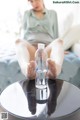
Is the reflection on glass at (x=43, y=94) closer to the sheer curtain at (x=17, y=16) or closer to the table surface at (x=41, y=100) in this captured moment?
the table surface at (x=41, y=100)

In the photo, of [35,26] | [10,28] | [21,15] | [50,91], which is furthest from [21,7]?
[50,91]

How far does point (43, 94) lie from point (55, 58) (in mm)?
407

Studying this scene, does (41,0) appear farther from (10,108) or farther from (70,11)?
(10,108)

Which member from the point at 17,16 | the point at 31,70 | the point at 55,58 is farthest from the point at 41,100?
the point at 17,16

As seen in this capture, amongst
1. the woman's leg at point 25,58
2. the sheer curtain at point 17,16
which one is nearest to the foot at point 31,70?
the woman's leg at point 25,58

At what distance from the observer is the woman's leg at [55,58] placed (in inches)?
51.0

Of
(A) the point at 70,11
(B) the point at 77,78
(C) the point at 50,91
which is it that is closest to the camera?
(C) the point at 50,91

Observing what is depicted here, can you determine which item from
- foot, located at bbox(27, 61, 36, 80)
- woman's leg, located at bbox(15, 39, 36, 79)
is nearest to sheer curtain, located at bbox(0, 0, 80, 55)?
woman's leg, located at bbox(15, 39, 36, 79)

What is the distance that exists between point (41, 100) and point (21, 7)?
1.39 metres

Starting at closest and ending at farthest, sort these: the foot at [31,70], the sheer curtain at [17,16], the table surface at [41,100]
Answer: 1. the table surface at [41,100]
2. the foot at [31,70]
3. the sheer curtain at [17,16]

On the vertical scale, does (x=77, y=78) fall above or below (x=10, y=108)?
below

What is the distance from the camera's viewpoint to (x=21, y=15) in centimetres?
226

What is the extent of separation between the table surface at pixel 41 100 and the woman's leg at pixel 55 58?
0.20ft

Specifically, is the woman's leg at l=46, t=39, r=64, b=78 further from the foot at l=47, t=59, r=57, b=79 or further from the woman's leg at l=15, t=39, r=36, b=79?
the woman's leg at l=15, t=39, r=36, b=79
